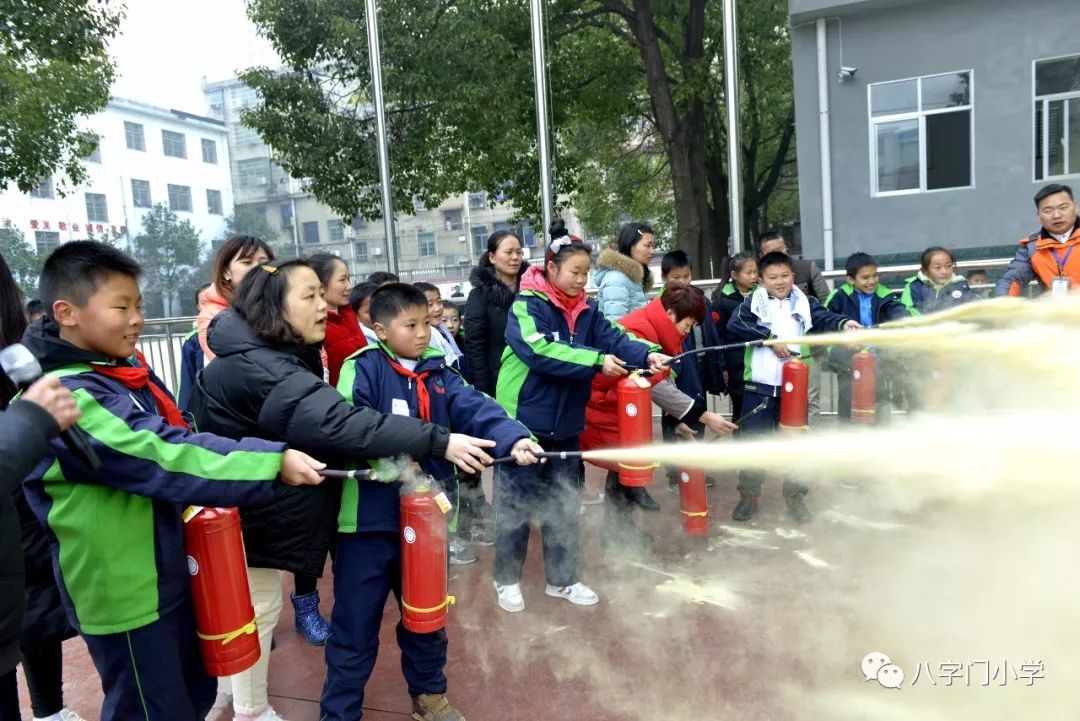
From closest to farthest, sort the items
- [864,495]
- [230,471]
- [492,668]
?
[230,471] → [492,668] → [864,495]

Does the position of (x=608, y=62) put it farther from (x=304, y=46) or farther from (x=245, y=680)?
(x=245, y=680)

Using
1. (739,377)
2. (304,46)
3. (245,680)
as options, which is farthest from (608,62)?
(245,680)

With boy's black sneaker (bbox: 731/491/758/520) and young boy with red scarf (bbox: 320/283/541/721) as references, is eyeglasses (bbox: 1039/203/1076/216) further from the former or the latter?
young boy with red scarf (bbox: 320/283/541/721)

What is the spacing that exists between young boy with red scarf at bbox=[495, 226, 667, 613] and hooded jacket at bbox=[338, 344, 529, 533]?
2.49 ft

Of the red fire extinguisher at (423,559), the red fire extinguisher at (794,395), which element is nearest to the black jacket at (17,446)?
the red fire extinguisher at (423,559)

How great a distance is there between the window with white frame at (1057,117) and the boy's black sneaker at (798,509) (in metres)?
9.38

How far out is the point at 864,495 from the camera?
547 centimetres

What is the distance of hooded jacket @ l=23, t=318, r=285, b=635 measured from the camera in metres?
2.27

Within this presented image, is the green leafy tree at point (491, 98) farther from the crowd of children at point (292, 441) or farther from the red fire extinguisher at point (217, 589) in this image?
the red fire extinguisher at point (217, 589)

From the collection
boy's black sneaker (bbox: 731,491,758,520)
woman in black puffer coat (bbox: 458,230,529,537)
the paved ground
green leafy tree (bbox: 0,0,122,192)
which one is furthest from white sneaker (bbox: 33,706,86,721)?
green leafy tree (bbox: 0,0,122,192)

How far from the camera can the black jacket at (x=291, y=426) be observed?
9.12 feet

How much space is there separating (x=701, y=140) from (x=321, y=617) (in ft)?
28.9

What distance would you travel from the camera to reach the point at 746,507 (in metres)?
5.31

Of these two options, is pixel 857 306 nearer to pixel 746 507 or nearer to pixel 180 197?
pixel 746 507
